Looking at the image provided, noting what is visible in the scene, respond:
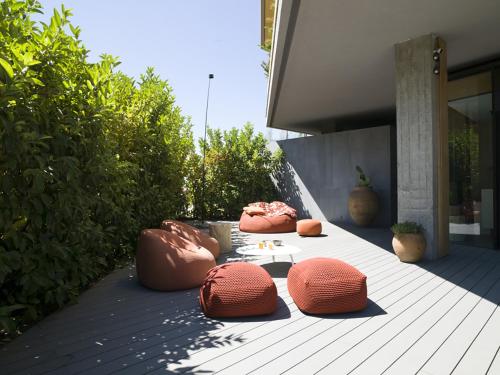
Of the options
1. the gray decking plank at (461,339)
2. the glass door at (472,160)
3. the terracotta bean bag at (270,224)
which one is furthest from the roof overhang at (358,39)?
the gray decking plank at (461,339)

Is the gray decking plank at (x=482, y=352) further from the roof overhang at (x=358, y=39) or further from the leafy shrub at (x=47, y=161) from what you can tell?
the roof overhang at (x=358, y=39)

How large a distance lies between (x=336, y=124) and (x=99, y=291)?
10.8 m

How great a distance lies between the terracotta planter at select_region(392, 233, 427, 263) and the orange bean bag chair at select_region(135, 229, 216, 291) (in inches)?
123

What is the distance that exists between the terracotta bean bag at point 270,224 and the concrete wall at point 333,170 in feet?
8.84

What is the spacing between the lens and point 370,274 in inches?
181

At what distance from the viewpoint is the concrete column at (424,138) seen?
17.4 ft

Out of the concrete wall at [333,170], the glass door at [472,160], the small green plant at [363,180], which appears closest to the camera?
the glass door at [472,160]

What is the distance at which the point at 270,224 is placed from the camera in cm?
892

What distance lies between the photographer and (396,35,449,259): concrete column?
5301 millimetres

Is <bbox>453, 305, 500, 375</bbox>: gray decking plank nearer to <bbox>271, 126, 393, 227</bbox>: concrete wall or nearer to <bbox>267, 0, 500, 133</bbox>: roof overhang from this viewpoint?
<bbox>267, 0, 500, 133</bbox>: roof overhang

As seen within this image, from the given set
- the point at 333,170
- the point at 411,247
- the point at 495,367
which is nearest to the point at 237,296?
the point at 495,367

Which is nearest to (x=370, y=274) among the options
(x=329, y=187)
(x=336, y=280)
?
(x=336, y=280)

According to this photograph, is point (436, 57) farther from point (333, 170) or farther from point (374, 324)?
point (333, 170)

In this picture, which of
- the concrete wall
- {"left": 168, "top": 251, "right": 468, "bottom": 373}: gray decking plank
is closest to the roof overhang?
the concrete wall
